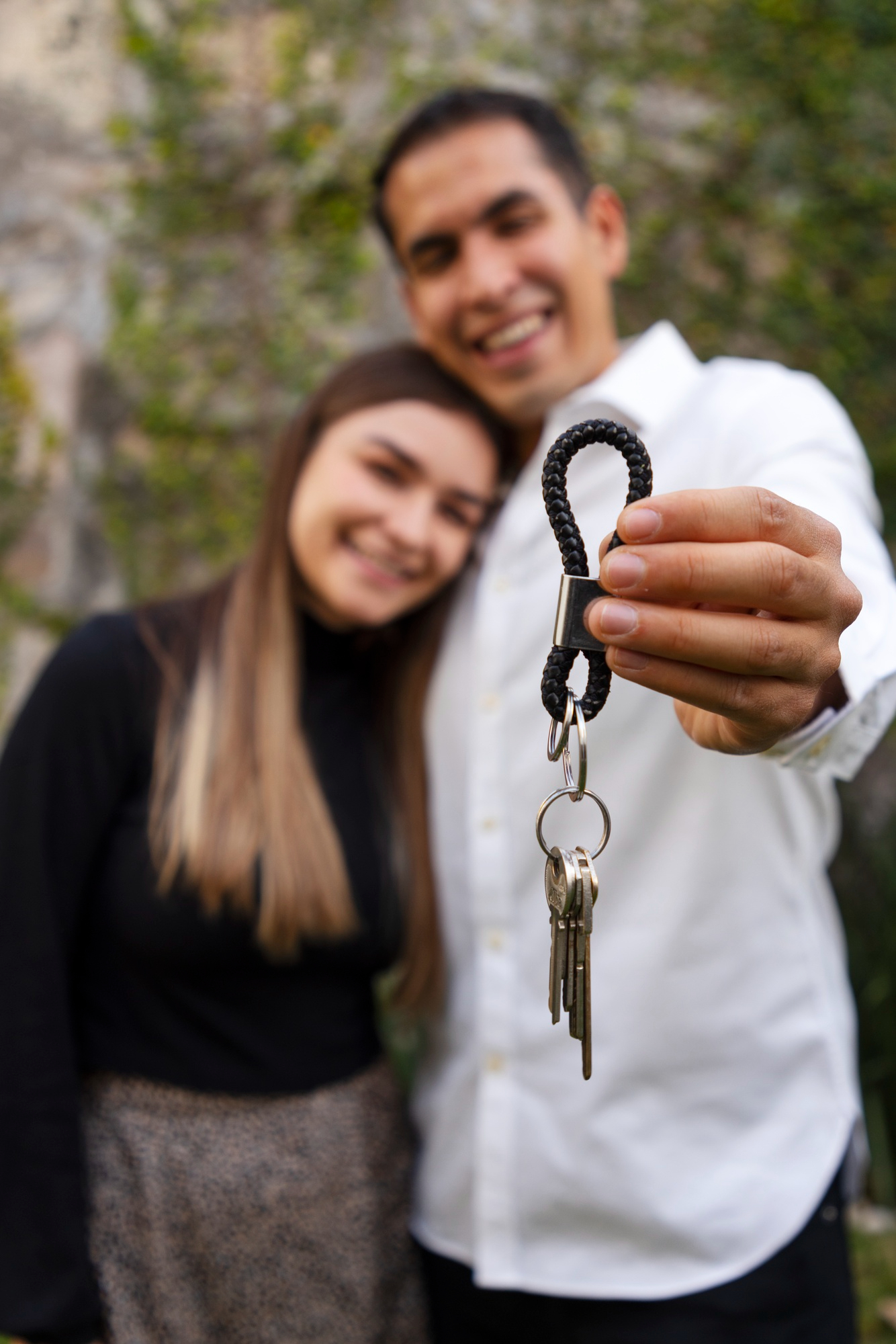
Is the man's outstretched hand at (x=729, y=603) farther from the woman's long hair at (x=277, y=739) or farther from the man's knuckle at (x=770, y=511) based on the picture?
the woman's long hair at (x=277, y=739)

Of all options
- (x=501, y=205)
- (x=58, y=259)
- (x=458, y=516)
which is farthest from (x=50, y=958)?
(x=58, y=259)

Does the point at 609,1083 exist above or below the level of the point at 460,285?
below

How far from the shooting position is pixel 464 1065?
5.82 ft

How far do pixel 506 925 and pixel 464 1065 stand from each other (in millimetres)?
323

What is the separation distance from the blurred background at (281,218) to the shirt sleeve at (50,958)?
5.67 feet

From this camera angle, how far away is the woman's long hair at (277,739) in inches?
68.9

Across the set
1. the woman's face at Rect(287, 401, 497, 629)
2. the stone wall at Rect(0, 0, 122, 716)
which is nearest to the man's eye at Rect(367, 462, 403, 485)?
the woman's face at Rect(287, 401, 497, 629)

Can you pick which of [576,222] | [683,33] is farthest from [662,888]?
[683,33]

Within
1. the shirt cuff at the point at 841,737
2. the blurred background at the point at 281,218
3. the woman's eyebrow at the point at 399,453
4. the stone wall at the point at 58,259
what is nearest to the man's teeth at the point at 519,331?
the woman's eyebrow at the point at 399,453

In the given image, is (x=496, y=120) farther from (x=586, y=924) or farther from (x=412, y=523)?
(x=586, y=924)

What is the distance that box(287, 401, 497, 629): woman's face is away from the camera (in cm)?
191

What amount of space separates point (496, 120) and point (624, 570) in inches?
63.1

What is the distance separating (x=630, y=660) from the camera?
2.72ft

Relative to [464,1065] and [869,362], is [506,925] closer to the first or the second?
[464,1065]
